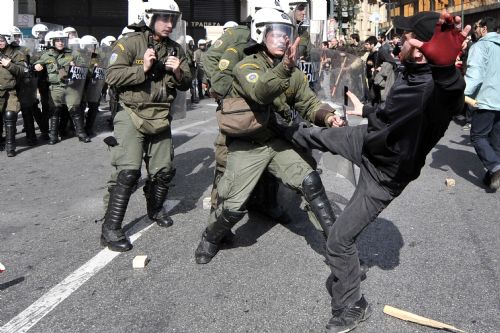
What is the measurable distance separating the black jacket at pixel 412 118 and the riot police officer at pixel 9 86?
696 cm

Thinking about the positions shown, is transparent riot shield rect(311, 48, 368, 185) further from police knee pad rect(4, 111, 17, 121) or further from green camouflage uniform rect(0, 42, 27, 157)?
police knee pad rect(4, 111, 17, 121)

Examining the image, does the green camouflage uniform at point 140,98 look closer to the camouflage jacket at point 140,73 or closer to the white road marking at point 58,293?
the camouflage jacket at point 140,73

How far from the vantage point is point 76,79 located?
9516mm

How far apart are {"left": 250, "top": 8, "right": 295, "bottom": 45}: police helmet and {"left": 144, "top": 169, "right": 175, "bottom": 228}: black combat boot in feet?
4.98

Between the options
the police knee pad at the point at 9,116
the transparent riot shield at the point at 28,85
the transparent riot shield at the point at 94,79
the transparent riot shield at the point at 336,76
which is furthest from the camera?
the transparent riot shield at the point at 94,79

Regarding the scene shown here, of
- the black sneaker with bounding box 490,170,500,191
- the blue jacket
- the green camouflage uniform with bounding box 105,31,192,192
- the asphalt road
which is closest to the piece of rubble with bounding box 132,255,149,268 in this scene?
the asphalt road

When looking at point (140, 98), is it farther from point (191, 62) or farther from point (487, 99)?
point (487, 99)

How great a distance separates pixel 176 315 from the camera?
319 cm

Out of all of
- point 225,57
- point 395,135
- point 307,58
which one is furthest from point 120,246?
point 307,58

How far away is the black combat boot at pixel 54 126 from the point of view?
31.0 feet

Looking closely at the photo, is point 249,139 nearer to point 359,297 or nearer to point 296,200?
point 359,297

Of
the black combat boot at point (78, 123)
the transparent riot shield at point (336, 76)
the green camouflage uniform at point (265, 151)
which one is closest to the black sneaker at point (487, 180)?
the transparent riot shield at point (336, 76)

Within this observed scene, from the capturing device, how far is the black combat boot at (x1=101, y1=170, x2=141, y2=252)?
4.20 metres

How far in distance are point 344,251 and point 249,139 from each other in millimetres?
1218
